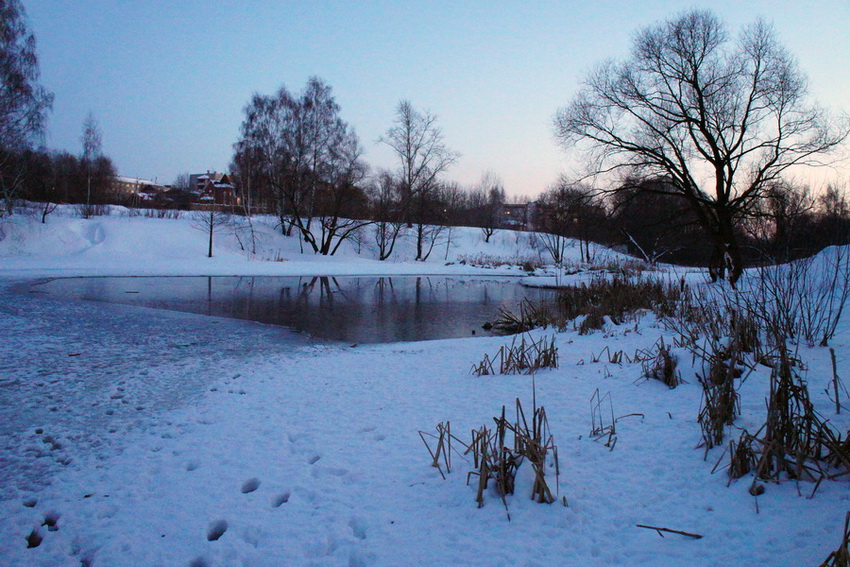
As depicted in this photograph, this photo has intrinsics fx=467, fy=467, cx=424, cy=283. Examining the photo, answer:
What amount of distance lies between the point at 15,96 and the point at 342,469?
28360mm

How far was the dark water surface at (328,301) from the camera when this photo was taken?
10805 millimetres

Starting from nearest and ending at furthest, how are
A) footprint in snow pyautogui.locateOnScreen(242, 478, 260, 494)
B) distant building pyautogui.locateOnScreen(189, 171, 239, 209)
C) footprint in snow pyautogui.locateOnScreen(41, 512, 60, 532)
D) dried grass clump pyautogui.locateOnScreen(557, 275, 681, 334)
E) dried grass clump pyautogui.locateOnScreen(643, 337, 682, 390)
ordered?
1. footprint in snow pyautogui.locateOnScreen(41, 512, 60, 532)
2. footprint in snow pyautogui.locateOnScreen(242, 478, 260, 494)
3. dried grass clump pyautogui.locateOnScreen(643, 337, 682, 390)
4. dried grass clump pyautogui.locateOnScreen(557, 275, 681, 334)
5. distant building pyautogui.locateOnScreen(189, 171, 239, 209)

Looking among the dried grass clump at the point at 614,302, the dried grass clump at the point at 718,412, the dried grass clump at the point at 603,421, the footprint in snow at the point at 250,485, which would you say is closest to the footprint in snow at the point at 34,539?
the footprint in snow at the point at 250,485

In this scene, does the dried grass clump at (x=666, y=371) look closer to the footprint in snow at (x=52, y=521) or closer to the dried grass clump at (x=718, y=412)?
the dried grass clump at (x=718, y=412)

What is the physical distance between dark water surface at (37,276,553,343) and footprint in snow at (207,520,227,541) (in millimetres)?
6297

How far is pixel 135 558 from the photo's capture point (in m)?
2.58

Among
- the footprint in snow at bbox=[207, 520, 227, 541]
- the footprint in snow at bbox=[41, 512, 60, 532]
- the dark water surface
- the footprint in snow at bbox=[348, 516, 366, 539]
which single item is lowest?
the footprint in snow at bbox=[41, 512, 60, 532]

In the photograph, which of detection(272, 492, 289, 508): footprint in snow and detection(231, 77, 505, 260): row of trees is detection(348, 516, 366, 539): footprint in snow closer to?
detection(272, 492, 289, 508): footprint in snow

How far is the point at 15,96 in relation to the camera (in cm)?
2216

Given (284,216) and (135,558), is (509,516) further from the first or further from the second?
(284,216)

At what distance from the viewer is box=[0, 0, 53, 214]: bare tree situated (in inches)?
851

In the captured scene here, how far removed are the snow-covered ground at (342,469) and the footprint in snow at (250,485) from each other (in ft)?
0.08

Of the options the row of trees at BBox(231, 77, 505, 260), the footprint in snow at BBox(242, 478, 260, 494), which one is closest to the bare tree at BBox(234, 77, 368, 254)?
the row of trees at BBox(231, 77, 505, 260)

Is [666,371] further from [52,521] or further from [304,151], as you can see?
[304,151]
